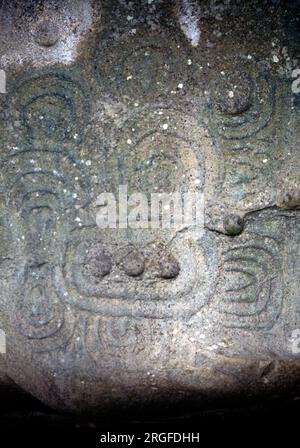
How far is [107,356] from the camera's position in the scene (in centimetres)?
130

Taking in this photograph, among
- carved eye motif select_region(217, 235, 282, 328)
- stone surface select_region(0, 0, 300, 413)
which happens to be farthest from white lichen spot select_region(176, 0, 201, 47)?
carved eye motif select_region(217, 235, 282, 328)

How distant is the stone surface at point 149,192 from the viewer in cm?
124

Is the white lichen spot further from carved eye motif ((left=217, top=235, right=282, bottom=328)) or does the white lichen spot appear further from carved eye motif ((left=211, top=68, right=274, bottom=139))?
carved eye motif ((left=217, top=235, right=282, bottom=328))

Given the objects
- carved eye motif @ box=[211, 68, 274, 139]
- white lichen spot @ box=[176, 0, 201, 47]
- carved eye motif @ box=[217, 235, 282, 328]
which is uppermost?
white lichen spot @ box=[176, 0, 201, 47]

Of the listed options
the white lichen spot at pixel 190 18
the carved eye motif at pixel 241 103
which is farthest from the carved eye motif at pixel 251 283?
the white lichen spot at pixel 190 18

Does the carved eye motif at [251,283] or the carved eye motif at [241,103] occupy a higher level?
the carved eye motif at [241,103]

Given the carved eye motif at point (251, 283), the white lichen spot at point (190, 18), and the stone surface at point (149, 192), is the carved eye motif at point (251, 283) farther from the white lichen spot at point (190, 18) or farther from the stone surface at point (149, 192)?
the white lichen spot at point (190, 18)

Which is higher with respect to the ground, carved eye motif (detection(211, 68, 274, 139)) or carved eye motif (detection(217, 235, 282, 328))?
carved eye motif (detection(211, 68, 274, 139))

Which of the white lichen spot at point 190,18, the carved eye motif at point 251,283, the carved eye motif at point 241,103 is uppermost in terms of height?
the white lichen spot at point 190,18

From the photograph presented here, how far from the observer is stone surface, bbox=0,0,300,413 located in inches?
48.9

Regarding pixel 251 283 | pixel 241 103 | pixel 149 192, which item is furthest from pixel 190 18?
pixel 251 283

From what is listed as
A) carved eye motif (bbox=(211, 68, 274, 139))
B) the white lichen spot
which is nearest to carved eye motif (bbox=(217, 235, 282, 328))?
carved eye motif (bbox=(211, 68, 274, 139))

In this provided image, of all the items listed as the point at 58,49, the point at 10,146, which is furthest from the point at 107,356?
the point at 58,49

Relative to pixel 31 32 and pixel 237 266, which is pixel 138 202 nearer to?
pixel 237 266
